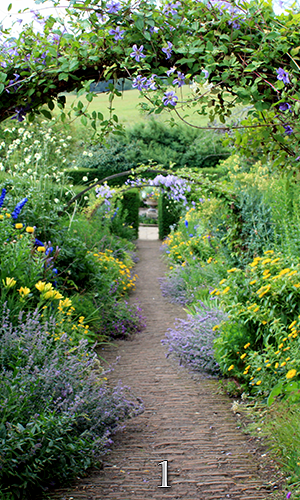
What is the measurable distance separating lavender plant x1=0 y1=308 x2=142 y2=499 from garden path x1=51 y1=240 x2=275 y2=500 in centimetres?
14

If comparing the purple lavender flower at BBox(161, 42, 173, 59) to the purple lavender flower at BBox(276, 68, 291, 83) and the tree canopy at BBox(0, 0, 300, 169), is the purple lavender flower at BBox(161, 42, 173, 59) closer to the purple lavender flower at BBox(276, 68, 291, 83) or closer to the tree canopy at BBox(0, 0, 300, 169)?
the tree canopy at BBox(0, 0, 300, 169)

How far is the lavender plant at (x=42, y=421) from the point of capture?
201cm

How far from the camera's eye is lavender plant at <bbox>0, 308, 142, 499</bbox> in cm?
201

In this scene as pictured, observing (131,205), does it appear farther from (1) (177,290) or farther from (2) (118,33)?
(2) (118,33)

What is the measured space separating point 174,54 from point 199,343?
2.70 m

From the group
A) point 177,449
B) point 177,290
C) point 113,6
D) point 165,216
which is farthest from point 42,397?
point 165,216

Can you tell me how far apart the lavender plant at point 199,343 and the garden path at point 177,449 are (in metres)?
0.13

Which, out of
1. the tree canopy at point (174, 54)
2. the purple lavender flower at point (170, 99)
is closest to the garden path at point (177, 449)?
the tree canopy at point (174, 54)

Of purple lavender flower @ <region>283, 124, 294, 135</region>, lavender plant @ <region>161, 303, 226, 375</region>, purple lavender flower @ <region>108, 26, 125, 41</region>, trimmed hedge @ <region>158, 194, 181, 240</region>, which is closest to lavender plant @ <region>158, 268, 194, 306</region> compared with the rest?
lavender plant @ <region>161, 303, 226, 375</region>

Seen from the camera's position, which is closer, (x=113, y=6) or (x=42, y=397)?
(x=113, y=6)

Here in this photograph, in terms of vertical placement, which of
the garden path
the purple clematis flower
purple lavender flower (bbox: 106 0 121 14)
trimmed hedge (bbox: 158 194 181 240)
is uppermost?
purple lavender flower (bbox: 106 0 121 14)

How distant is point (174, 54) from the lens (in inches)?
89.9

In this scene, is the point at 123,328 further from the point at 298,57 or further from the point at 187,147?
the point at 187,147

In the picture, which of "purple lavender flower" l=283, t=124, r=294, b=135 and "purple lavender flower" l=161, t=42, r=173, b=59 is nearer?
"purple lavender flower" l=161, t=42, r=173, b=59
